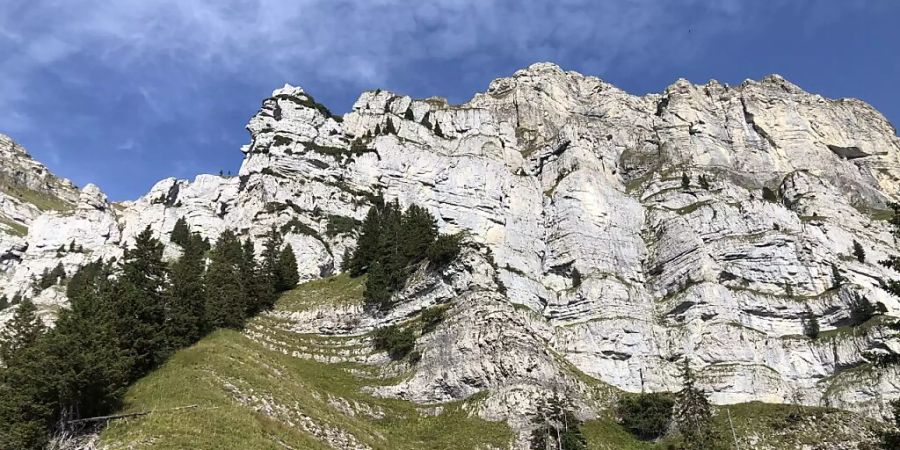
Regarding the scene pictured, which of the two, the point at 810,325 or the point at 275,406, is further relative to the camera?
the point at 810,325

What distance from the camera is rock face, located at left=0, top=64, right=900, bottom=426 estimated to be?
78.4 meters

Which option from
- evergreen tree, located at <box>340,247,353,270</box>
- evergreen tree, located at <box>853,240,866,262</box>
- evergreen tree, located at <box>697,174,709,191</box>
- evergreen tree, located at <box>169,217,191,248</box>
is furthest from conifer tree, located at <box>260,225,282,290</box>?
evergreen tree, located at <box>853,240,866,262</box>

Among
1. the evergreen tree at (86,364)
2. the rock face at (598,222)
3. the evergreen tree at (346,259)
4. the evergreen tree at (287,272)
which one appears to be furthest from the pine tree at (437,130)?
the evergreen tree at (86,364)

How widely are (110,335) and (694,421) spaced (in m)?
53.7

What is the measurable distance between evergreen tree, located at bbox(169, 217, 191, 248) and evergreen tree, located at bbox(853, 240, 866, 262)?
116m

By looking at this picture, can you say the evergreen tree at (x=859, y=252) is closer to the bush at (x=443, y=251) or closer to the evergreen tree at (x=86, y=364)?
the bush at (x=443, y=251)

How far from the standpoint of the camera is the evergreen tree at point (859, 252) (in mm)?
101500

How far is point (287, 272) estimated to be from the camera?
89062mm

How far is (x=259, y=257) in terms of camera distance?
97750 millimetres

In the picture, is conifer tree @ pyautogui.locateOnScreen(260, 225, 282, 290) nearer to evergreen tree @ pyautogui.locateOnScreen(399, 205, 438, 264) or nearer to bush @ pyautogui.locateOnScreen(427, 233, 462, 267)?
evergreen tree @ pyautogui.locateOnScreen(399, 205, 438, 264)

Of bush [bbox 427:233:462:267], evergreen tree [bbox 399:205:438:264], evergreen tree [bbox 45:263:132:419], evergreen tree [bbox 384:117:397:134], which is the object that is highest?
evergreen tree [bbox 384:117:397:134]

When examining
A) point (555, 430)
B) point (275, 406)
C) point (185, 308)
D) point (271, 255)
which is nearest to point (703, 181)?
point (555, 430)

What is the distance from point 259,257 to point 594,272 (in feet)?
173

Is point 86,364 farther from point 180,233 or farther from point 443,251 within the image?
point 180,233
